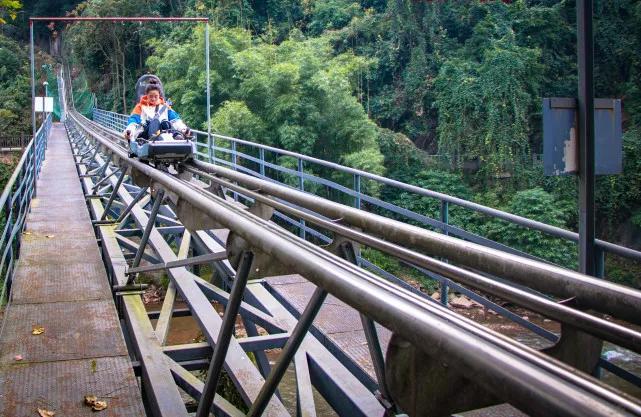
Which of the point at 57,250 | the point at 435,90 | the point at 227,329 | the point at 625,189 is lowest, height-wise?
the point at 625,189

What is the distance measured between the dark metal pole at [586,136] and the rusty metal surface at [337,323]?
1296 millimetres

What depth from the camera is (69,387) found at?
3.57 m

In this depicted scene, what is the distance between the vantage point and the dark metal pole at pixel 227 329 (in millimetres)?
2387

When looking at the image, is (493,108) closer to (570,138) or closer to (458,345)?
(570,138)

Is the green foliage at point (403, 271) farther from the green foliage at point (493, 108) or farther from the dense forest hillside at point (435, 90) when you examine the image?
the green foliage at point (493, 108)

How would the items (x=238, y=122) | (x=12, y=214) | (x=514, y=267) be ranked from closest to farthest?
(x=514, y=267)
(x=12, y=214)
(x=238, y=122)

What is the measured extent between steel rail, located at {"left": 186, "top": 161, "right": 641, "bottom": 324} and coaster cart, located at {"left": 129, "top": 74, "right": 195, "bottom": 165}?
407 cm

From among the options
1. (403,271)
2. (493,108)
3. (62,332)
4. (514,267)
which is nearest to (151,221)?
(62,332)

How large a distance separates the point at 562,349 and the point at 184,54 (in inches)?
956

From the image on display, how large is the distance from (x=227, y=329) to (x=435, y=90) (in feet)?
84.7

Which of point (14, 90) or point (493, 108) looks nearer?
point (493, 108)

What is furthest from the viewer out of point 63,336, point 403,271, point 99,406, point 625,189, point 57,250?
point 625,189

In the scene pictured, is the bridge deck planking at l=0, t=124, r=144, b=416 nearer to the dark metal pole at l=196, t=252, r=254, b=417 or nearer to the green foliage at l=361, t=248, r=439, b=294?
the dark metal pole at l=196, t=252, r=254, b=417

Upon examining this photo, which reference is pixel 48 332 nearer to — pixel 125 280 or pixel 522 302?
pixel 125 280
